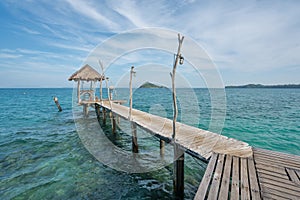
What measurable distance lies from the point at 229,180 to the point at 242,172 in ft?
1.64

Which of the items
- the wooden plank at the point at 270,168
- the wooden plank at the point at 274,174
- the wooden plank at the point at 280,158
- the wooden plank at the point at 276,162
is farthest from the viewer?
the wooden plank at the point at 280,158

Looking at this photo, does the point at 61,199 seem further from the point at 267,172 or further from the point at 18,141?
the point at 18,141

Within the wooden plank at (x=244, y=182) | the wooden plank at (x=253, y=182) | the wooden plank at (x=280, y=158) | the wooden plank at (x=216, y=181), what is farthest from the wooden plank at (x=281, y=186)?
the wooden plank at (x=280, y=158)

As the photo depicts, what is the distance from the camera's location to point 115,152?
27.5 feet

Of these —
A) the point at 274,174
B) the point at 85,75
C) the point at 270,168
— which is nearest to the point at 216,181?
the point at 274,174

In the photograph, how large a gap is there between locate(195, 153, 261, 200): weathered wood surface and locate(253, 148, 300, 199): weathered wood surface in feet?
0.45

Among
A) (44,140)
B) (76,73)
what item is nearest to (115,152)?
(44,140)

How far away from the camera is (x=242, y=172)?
331cm

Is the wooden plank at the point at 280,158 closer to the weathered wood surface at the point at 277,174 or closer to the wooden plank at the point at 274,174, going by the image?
the weathered wood surface at the point at 277,174

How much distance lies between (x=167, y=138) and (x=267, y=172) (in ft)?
9.48

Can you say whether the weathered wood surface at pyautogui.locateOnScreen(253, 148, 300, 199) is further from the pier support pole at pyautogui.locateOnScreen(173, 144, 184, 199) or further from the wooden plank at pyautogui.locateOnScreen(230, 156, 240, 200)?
the pier support pole at pyautogui.locateOnScreen(173, 144, 184, 199)

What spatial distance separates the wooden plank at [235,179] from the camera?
104 inches

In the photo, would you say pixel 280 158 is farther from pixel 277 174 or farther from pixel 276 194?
pixel 276 194

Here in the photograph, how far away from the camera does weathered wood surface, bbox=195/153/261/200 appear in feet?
8.63
